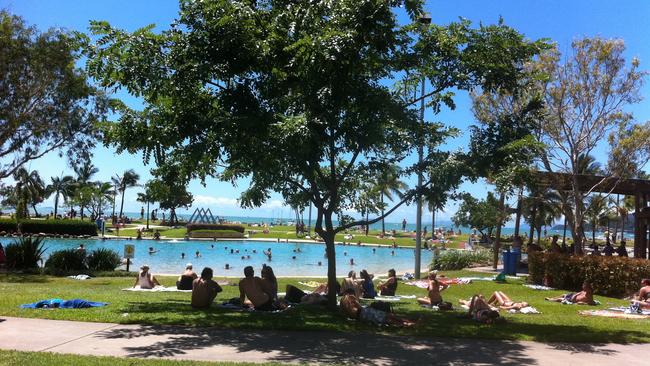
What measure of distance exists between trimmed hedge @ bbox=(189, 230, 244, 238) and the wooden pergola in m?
43.4

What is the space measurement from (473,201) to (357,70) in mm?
3946

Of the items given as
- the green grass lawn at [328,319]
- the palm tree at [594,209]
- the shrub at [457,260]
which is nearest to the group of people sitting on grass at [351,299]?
the green grass lawn at [328,319]

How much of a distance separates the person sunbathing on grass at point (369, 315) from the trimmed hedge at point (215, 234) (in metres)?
51.0

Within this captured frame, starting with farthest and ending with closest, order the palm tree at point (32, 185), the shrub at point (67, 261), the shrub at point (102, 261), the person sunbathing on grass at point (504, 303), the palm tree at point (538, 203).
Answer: the palm tree at point (32, 185) < the palm tree at point (538, 203) < the shrub at point (102, 261) < the shrub at point (67, 261) < the person sunbathing on grass at point (504, 303)

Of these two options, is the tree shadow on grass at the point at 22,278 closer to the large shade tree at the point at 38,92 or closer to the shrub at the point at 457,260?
the large shade tree at the point at 38,92

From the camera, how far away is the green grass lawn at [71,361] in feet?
21.7

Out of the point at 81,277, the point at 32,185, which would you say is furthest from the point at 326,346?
the point at 32,185

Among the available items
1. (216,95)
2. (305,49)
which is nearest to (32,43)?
(216,95)

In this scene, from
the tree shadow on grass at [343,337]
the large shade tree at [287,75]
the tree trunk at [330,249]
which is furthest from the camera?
the tree trunk at [330,249]

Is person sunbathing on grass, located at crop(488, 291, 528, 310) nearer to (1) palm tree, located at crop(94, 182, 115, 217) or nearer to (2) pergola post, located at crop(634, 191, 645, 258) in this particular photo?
(2) pergola post, located at crop(634, 191, 645, 258)

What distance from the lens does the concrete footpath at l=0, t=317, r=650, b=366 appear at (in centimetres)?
762

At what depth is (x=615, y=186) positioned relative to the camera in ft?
75.2

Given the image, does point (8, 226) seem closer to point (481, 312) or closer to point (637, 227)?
point (637, 227)

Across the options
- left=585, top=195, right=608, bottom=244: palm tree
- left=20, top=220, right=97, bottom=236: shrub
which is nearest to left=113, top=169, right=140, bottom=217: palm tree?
left=20, top=220, right=97, bottom=236: shrub
